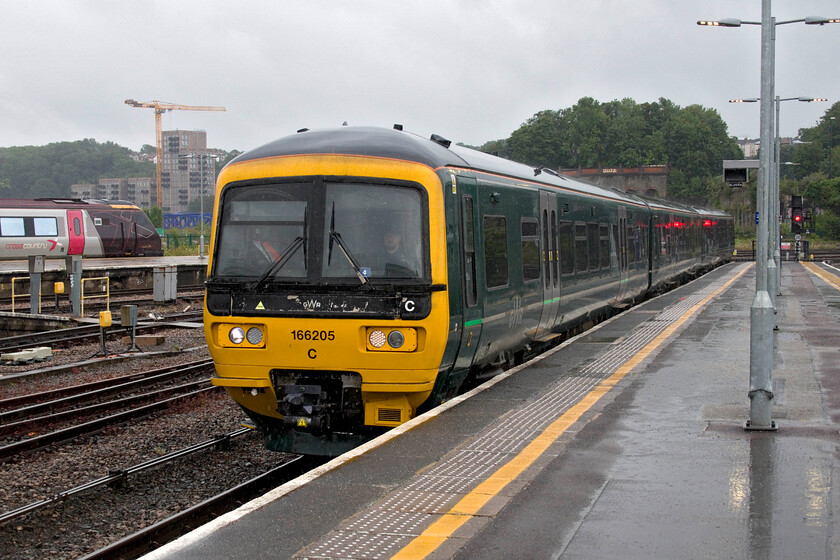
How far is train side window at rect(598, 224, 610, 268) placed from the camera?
17.4m

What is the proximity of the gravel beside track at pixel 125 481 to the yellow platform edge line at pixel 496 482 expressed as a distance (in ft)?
10.7

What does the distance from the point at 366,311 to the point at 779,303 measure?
1624 cm

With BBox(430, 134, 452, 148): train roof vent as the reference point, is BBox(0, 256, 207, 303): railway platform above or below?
below

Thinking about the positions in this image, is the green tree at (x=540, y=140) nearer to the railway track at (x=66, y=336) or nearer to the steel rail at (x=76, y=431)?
the railway track at (x=66, y=336)

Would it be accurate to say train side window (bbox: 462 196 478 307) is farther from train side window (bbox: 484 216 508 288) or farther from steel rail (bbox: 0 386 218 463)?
steel rail (bbox: 0 386 218 463)

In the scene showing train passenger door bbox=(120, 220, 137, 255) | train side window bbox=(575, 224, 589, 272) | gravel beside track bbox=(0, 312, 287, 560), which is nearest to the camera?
gravel beside track bbox=(0, 312, 287, 560)

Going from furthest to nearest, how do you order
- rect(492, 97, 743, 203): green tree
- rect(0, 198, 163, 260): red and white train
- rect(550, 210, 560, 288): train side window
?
rect(492, 97, 743, 203): green tree < rect(0, 198, 163, 260): red and white train < rect(550, 210, 560, 288): train side window

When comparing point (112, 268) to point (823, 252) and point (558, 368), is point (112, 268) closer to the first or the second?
point (558, 368)

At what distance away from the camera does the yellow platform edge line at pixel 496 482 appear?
16.7 ft

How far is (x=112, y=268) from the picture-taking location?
32.2 meters

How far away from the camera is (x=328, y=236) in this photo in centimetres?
842

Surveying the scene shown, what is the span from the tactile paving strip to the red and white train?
33080 millimetres

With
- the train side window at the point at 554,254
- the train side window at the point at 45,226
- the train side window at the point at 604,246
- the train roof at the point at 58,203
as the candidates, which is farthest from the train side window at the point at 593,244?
the train roof at the point at 58,203

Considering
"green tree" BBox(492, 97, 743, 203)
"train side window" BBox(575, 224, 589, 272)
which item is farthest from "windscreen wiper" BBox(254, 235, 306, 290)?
"green tree" BBox(492, 97, 743, 203)
